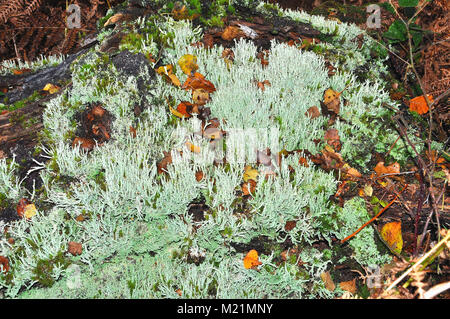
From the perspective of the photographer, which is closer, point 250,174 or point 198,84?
point 250,174

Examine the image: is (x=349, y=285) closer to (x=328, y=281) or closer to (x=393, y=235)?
(x=328, y=281)

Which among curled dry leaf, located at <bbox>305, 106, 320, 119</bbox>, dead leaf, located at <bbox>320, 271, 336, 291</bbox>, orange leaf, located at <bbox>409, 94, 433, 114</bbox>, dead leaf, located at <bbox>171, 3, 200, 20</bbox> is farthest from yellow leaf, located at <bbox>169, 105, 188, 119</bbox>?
orange leaf, located at <bbox>409, 94, 433, 114</bbox>

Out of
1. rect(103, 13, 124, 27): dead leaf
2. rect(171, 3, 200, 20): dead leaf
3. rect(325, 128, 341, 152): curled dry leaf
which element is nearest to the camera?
rect(325, 128, 341, 152): curled dry leaf

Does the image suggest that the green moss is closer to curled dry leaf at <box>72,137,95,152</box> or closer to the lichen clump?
the lichen clump

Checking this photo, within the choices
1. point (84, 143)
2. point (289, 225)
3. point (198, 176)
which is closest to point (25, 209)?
point (84, 143)
